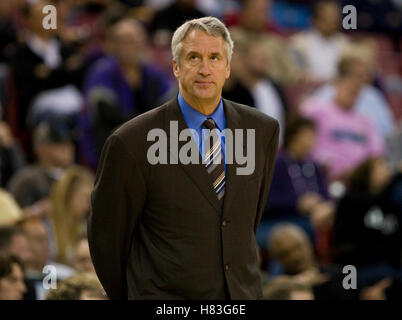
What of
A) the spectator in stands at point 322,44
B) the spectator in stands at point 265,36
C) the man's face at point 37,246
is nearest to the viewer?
the man's face at point 37,246

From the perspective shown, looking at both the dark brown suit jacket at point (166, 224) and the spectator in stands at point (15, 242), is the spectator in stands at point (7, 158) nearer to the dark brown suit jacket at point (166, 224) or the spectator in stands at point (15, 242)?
the spectator in stands at point (15, 242)

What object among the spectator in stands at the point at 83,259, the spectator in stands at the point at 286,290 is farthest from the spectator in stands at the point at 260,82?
the spectator in stands at the point at 83,259

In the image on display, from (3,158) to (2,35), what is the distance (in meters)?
1.17

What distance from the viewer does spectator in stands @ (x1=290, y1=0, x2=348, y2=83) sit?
830cm

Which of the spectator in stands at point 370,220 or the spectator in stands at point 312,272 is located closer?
the spectator in stands at point 312,272

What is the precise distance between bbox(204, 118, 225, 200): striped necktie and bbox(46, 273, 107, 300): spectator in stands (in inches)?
43.7

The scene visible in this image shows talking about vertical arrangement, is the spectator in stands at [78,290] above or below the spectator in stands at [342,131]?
below

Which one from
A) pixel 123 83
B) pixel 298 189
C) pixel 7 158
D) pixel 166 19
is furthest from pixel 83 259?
pixel 166 19

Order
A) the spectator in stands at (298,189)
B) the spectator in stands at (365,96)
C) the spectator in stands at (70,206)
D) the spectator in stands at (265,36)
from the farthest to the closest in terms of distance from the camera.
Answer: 1. the spectator in stands at (265,36)
2. the spectator in stands at (365,96)
3. the spectator in stands at (298,189)
4. the spectator in stands at (70,206)

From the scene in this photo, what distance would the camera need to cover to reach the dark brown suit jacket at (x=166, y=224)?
2816 mm

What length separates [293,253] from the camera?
5617 mm

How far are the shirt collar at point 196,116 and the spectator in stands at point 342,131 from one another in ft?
13.7
